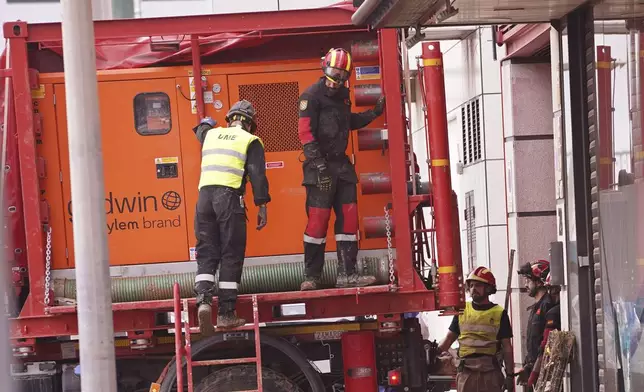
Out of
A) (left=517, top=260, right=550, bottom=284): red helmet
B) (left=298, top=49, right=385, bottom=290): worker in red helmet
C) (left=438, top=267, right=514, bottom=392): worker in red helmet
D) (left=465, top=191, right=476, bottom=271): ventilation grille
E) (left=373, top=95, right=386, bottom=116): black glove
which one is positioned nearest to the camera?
(left=298, top=49, right=385, bottom=290): worker in red helmet

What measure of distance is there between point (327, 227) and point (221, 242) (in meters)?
0.91

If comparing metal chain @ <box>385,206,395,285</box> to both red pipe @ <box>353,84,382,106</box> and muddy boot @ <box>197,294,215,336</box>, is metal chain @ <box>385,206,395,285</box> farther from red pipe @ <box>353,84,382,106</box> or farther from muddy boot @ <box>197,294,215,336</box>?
muddy boot @ <box>197,294,215,336</box>

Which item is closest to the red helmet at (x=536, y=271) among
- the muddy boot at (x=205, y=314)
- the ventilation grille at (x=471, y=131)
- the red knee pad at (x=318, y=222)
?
the red knee pad at (x=318, y=222)

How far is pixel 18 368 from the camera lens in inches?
403

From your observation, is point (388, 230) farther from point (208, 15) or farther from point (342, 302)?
point (208, 15)

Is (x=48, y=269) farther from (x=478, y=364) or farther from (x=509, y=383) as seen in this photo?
(x=509, y=383)

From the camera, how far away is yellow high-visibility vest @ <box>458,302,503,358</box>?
37.6 feet

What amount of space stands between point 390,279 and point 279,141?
1.58 metres

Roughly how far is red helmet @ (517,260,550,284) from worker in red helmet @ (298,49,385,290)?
6.50 ft

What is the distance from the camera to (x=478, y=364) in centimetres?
1145

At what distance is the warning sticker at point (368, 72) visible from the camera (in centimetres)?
1035

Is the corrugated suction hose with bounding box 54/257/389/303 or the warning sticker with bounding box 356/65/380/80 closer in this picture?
the corrugated suction hose with bounding box 54/257/389/303

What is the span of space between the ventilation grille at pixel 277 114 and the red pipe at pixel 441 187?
48.7 inches

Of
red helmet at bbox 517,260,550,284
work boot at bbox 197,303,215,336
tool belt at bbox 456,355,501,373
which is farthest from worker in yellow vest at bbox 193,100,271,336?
red helmet at bbox 517,260,550,284
